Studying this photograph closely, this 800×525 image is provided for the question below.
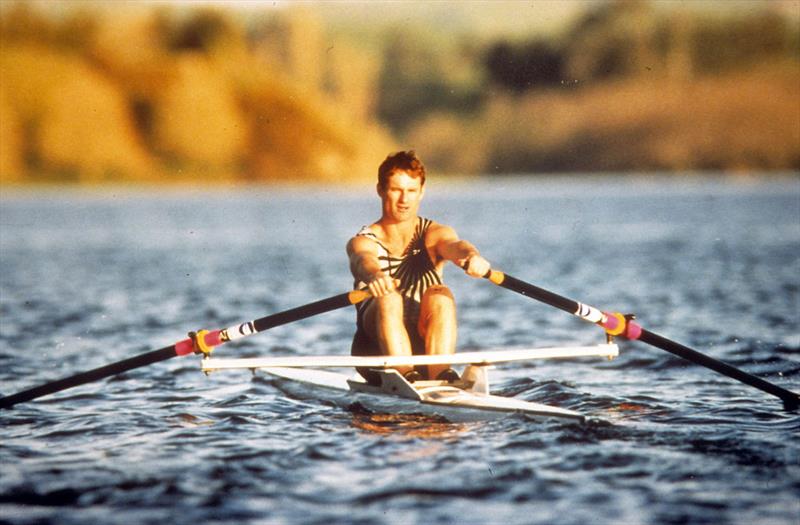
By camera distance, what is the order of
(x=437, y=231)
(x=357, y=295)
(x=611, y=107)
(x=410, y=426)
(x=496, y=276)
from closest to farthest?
(x=410, y=426), (x=357, y=295), (x=496, y=276), (x=437, y=231), (x=611, y=107)

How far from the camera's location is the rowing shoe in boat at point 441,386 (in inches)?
391

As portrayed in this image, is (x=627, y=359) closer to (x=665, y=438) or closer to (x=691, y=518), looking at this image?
(x=665, y=438)

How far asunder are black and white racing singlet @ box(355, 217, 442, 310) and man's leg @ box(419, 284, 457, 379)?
24 centimetres

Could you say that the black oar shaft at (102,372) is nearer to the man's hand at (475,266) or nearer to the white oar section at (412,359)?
the white oar section at (412,359)

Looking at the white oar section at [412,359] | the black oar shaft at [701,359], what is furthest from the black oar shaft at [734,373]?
the white oar section at [412,359]

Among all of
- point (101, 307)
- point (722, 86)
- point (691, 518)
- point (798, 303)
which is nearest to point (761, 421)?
point (691, 518)

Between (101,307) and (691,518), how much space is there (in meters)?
15.6

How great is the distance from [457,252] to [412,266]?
615mm

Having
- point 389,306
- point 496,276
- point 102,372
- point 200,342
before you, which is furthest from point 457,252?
point 102,372

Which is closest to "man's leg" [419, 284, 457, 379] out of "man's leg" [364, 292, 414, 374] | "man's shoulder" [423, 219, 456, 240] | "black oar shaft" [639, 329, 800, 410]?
"man's leg" [364, 292, 414, 374]

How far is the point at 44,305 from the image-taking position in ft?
70.3

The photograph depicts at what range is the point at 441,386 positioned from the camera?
1058 centimetres

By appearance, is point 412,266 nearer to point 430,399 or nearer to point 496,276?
point 496,276

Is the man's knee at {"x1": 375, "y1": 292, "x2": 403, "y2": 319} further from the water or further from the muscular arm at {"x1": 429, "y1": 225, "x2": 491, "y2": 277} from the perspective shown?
the water
